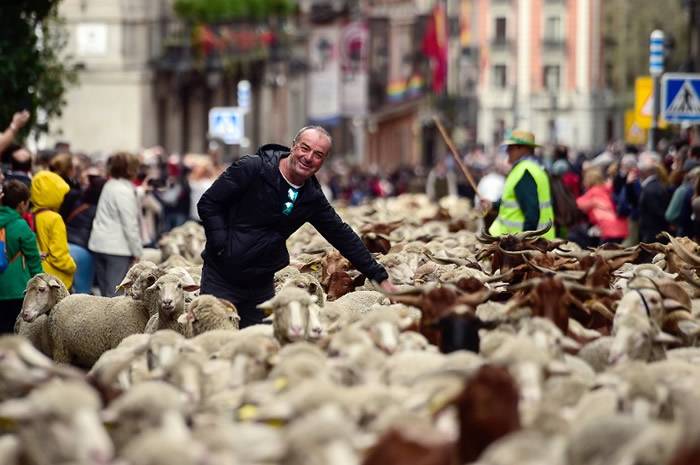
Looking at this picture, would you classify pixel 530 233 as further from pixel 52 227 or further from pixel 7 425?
pixel 7 425

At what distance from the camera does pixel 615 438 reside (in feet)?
24.7

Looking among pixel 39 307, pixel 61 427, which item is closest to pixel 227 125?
pixel 39 307

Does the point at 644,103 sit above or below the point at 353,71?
below

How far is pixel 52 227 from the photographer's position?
15453 millimetres

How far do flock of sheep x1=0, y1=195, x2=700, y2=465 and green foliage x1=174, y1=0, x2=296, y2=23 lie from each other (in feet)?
112

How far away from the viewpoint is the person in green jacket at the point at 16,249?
13922mm

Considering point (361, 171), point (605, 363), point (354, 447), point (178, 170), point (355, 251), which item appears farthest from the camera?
point (361, 171)

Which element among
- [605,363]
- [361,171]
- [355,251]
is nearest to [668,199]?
[355,251]

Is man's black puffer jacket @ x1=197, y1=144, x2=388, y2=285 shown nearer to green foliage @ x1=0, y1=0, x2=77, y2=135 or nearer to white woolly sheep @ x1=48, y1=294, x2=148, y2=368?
white woolly sheep @ x1=48, y1=294, x2=148, y2=368

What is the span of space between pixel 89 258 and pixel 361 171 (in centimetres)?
3530

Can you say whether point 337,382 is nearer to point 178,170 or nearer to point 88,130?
point 178,170

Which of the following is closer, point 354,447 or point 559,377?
point 354,447

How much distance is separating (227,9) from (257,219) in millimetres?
36943

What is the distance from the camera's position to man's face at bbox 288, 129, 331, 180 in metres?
11.4
